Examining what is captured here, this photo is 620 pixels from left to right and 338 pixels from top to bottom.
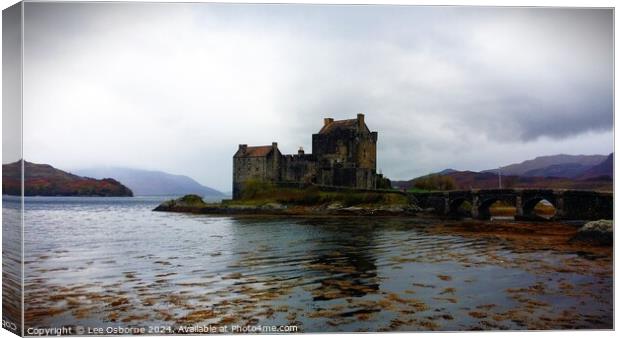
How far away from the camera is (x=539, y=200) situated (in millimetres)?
16203

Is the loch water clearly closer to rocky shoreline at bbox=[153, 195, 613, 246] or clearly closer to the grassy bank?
rocky shoreline at bbox=[153, 195, 613, 246]

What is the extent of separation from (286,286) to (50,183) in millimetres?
4672

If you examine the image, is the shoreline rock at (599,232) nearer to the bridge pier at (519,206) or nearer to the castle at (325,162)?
the castle at (325,162)

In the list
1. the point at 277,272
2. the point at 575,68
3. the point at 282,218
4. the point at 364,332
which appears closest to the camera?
the point at 364,332

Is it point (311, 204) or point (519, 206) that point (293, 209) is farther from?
point (519, 206)

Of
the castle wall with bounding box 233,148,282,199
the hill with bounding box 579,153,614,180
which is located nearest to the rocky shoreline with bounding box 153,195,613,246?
the castle wall with bounding box 233,148,282,199

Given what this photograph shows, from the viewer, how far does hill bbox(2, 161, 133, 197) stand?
7742 millimetres

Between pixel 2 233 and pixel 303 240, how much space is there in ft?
28.4

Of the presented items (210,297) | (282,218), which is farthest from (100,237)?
(282,218)

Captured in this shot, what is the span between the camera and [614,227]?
8.55 meters

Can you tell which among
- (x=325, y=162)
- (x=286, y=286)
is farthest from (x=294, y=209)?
(x=286, y=286)

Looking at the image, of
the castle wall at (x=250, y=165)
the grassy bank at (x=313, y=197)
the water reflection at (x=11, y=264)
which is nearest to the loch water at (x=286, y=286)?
the water reflection at (x=11, y=264)

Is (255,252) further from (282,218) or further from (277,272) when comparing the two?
(282,218)

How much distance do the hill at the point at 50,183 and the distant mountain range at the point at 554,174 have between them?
718cm
